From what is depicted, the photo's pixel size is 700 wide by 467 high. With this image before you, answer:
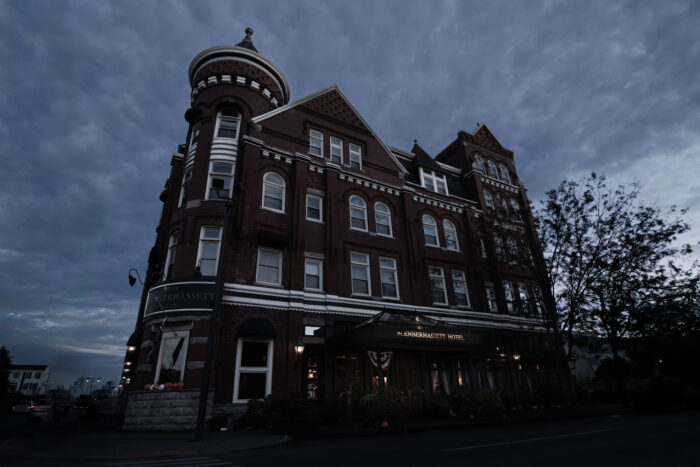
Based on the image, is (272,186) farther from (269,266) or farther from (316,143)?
(316,143)

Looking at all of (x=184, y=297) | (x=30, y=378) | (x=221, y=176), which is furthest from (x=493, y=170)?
(x=30, y=378)

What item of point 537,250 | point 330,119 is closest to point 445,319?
point 537,250

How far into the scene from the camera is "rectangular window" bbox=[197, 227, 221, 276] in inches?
676

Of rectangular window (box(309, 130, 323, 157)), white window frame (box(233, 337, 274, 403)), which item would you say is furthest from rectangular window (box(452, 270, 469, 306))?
white window frame (box(233, 337, 274, 403))

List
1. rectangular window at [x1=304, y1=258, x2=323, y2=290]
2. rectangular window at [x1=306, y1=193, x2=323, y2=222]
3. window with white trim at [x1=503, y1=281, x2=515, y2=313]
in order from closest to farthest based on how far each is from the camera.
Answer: rectangular window at [x1=304, y1=258, x2=323, y2=290] < rectangular window at [x1=306, y1=193, x2=323, y2=222] < window with white trim at [x1=503, y1=281, x2=515, y2=313]

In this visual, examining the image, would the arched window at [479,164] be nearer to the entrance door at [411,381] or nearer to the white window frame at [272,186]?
the white window frame at [272,186]

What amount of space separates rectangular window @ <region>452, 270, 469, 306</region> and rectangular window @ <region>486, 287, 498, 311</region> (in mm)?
1832

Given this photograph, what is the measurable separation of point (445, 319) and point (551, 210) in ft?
32.1

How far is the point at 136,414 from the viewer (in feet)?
48.0

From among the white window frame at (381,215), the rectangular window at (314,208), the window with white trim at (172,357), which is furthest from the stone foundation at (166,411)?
the white window frame at (381,215)

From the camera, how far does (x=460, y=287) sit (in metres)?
24.8

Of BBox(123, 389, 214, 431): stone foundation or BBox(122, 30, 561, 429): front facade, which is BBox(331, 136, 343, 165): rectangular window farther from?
BBox(123, 389, 214, 431): stone foundation

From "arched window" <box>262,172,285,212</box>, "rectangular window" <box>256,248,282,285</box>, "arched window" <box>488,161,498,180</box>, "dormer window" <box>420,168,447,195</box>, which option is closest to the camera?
"rectangular window" <box>256,248,282,285</box>

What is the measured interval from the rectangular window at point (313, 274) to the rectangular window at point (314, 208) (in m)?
2.68
